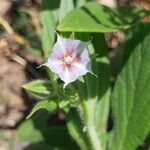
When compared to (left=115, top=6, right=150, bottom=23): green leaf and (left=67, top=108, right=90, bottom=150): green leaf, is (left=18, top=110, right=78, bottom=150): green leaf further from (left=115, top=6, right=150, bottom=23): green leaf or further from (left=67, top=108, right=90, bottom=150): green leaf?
(left=115, top=6, right=150, bottom=23): green leaf

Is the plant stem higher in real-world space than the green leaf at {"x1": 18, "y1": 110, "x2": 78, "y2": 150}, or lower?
higher

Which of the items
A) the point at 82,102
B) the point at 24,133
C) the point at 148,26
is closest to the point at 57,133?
the point at 24,133

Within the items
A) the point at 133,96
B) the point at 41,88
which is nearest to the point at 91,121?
the point at 133,96

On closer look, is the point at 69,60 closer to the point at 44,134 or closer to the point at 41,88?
the point at 41,88

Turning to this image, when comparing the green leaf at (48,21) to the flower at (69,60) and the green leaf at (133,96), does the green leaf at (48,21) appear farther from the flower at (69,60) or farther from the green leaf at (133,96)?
the flower at (69,60)

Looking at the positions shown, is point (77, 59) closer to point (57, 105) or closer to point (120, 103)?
point (57, 105)

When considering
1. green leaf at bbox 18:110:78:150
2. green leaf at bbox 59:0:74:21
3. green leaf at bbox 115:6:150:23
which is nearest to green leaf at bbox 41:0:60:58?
green leaf at bbox 59:0:74:21
